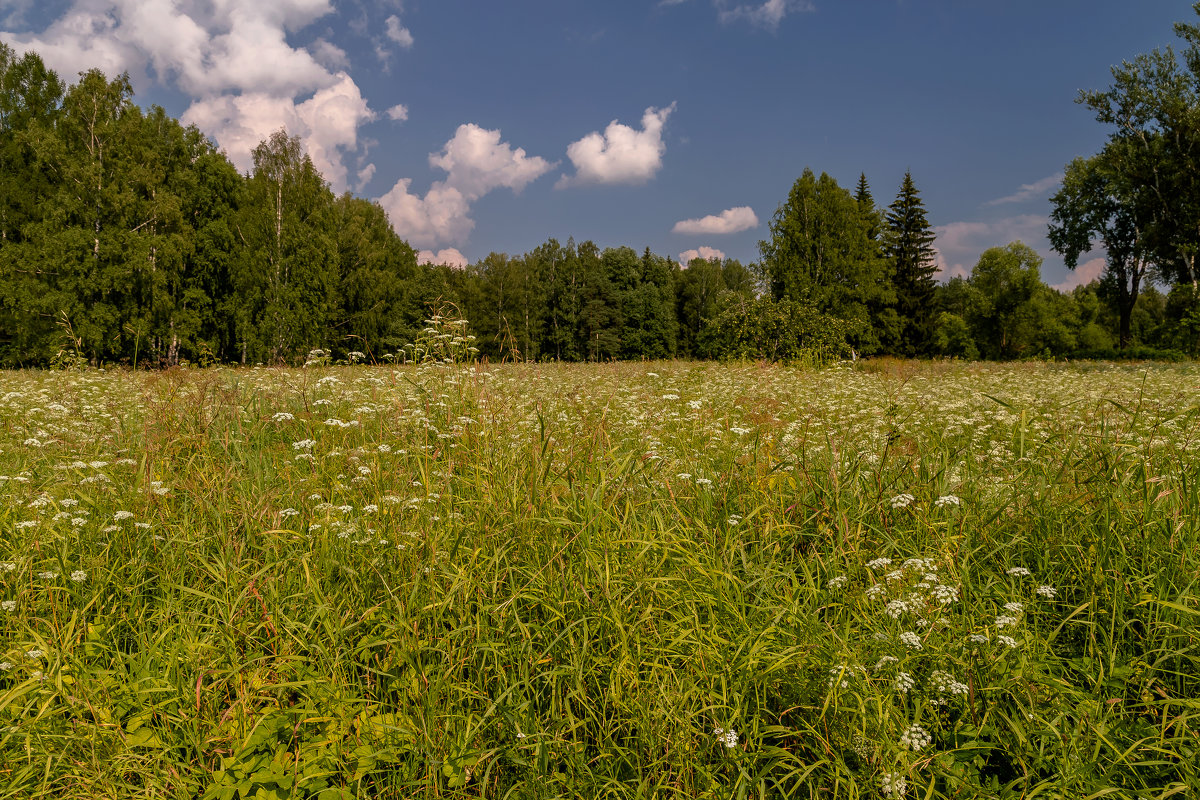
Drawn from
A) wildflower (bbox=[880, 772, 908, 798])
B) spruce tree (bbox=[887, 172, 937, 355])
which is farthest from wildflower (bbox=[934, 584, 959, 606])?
spruce tree (bbox=[887, 172, 937, 355])

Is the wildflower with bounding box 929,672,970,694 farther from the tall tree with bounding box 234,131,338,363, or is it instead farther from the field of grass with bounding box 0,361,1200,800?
the tall tree with bounding box 234,131,338,363

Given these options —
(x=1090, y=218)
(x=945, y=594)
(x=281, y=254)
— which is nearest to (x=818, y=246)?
(x=1090, y=218)

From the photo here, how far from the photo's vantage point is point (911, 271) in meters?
48.6

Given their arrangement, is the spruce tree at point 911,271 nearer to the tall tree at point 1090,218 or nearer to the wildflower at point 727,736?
the tall tree at point 1090,218

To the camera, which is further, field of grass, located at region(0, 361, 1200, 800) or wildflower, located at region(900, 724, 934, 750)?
field of grass, located at region(0, 361, 1200, 800)

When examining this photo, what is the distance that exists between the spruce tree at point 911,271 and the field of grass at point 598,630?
162 ft

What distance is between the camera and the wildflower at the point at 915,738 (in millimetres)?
1960

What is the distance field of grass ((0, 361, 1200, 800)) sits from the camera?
212 cm

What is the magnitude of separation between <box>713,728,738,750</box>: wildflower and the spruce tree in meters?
50.9

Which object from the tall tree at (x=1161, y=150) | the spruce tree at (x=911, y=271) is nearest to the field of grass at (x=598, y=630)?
the tall tree at (x=1161, y=150)

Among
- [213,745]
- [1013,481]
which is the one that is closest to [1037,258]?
[1013,481]

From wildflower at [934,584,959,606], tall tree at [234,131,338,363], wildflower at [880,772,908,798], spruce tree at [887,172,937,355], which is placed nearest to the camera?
wildflower at [880,772,908,798]

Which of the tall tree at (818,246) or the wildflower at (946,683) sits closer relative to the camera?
→ the wildflower at (946,683)

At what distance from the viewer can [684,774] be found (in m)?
2.11
